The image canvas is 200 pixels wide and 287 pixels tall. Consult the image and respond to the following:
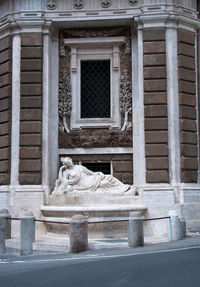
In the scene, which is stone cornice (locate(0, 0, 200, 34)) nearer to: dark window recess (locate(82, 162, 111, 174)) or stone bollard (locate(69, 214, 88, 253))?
dark window recess (locate(82, 162, 111, 174))

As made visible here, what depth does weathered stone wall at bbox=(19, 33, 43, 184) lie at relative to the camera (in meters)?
18.0

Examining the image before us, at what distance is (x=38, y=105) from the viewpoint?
1831 centimetres

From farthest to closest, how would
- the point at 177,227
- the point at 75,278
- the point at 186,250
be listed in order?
the point at 177,227 < the point at 186,250 < the point at 75,278

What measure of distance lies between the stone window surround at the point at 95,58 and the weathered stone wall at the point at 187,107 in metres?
2.61

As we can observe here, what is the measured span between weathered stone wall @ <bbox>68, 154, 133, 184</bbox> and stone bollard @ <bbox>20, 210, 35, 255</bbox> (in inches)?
198

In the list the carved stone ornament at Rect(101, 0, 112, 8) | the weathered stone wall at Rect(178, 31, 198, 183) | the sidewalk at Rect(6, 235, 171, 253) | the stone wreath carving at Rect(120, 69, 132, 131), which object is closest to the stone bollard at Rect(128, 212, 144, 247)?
the sidewalk at Rect(6, 235, 171, 253)

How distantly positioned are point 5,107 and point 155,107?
6.04 meters

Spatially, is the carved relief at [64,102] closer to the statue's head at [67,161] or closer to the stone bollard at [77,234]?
the statue's head at [67,161]

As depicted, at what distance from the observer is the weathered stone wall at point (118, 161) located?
18484 mm

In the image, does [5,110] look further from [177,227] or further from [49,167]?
→ [177,227]

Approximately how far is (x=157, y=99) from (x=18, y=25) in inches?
252

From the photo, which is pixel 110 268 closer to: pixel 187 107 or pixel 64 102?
pixel 187 107

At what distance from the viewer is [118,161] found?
61.3 ft

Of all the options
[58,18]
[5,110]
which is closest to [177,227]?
[5,110]
